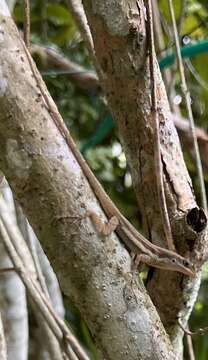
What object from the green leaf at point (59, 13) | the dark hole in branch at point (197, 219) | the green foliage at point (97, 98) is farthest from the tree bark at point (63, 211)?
the green leaf at point (59, 13)

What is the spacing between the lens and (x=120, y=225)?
0.63 m

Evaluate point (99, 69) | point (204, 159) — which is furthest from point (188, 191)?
point (204, 159)

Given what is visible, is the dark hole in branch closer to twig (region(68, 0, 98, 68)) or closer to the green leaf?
twig (region(68, 0, 98, 68))

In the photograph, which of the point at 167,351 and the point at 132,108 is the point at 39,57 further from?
the point at 167,351

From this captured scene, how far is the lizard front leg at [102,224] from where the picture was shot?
58 centimetres

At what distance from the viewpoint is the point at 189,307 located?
2.42ft

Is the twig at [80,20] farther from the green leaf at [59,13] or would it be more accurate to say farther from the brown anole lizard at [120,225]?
the green leaf at [59,13]

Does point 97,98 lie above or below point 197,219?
below

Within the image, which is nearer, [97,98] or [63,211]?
[63,211]

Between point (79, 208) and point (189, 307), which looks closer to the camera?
point (79, 208)

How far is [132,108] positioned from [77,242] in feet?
0.62

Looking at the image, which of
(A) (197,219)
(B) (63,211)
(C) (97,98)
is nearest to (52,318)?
(B) (63,211)

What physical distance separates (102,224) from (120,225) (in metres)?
0.04

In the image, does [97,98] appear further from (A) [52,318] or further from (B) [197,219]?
(A) [52,318]
